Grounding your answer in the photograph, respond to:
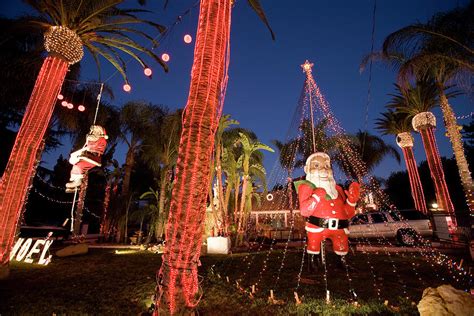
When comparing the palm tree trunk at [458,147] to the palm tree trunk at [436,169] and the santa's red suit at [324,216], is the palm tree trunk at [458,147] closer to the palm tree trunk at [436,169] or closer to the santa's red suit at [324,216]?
the palm tree trunk at [436,169]

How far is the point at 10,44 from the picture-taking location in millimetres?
11531

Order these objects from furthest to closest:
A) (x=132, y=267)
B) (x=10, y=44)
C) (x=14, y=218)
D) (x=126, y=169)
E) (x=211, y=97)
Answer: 1. (x=126, y=169)
2. (x=10, y=44)
3. (x=132, y=267)
4. (x=14, y=218)
5. (x=211, y=97)

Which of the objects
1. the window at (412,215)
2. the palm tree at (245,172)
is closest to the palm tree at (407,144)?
the window at (412,215)

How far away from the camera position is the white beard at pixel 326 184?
689 centimetres

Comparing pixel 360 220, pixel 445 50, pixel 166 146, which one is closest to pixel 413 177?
pixel 360 220

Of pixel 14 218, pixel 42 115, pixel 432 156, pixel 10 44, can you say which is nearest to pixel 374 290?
pixel 14 218

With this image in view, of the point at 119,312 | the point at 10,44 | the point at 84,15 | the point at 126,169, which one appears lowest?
the point at 119,312

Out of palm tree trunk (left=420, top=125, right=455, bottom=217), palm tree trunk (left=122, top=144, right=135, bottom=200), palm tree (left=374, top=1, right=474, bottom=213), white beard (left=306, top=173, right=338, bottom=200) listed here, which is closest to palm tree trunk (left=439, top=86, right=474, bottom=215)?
palm tree (left=374, top=1, right=474, bottom=213)

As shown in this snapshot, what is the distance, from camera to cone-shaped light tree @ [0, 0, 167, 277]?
6945mm

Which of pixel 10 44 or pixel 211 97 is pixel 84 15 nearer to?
pixel 10 44

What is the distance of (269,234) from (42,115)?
1604 centimetres

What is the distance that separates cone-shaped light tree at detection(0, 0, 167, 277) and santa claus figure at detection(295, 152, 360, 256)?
726 cm

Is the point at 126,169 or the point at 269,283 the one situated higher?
the point at 126,169

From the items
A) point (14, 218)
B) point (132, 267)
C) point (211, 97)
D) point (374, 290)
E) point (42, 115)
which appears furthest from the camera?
point (132, 267)
